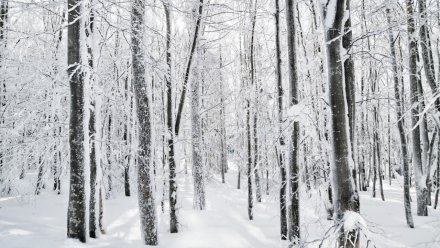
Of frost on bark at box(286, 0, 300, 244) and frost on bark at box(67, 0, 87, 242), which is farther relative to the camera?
frost on bark at box(286, 0, 300, 244)

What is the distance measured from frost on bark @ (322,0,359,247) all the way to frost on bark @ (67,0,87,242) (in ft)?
14.4

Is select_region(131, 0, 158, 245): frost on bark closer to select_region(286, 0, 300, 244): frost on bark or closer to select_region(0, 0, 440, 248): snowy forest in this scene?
select_region(0, 0, 440, 248): snowy forest

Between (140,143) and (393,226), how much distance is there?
33.1ft

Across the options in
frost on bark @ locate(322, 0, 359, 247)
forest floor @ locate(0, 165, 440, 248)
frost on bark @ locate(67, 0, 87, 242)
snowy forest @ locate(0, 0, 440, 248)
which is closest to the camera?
frost on bark @ locate(322, 0, 359, 247)

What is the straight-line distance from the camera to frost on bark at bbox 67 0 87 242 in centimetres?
595

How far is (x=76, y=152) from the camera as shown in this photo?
6000mm

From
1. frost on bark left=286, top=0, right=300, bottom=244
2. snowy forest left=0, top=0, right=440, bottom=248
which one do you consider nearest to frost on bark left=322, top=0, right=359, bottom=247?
snowy forest left=0, top=0, right=440, bottom=248

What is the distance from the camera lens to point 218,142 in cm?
3359

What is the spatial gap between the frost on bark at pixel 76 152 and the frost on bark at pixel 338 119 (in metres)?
4.39

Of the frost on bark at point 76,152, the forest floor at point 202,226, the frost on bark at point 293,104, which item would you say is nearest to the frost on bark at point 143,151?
the forest floor at point 202,226

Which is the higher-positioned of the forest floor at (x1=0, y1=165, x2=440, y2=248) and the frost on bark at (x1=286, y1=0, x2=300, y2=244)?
the frost on bark at (x1=286, y1=0, x2=300, y2=244)

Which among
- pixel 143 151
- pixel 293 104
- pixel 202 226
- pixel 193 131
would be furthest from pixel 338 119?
pixel 193 131

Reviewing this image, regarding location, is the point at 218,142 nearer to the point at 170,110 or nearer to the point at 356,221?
the point at 170,110

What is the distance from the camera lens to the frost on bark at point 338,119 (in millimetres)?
3662
